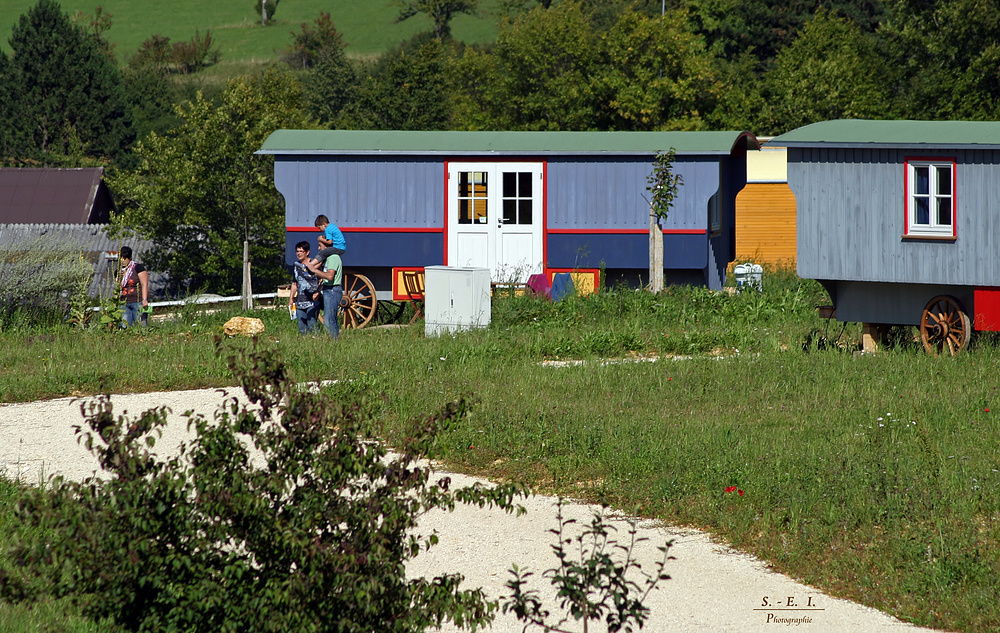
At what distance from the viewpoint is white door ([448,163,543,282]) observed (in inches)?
744

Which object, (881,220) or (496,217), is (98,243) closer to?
(496,217)

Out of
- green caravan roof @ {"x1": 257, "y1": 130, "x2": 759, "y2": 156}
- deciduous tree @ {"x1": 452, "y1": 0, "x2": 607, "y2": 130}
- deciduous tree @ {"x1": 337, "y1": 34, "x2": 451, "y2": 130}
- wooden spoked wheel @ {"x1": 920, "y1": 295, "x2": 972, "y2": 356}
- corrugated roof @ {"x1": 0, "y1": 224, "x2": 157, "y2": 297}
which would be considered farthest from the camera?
deciduous tree @ {"x1": 337, "y1": 34, "x2": 451, "y2": 130}

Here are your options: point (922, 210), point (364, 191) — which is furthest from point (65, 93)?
→ point (922, 210)

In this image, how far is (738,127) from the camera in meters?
40.4

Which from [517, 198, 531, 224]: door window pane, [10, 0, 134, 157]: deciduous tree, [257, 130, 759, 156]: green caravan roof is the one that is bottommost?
[517, 198, 531, 224]: door window pane

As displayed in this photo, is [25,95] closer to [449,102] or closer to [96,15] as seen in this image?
[449,102]

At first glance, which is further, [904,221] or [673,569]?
[904,221]

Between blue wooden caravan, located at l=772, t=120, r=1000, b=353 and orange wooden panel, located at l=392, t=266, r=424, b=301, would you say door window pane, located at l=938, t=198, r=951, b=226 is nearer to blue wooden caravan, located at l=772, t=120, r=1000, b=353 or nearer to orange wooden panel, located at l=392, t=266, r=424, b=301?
blue wooden caravan, located at l=772, t=120, r=1000, b=353

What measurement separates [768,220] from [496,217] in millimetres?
11141

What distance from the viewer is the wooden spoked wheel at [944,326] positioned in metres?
12.5

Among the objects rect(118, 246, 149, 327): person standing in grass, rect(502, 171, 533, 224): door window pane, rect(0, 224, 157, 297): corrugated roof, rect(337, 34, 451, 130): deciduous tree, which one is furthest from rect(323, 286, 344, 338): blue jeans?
rect(337, 34, 451, 130): deciduous tree

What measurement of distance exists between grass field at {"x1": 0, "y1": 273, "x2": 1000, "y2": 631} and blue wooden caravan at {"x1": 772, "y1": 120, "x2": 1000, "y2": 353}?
515 millimetres

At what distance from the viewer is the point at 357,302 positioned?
17422 millimetres

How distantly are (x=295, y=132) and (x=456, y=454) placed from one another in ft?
39.8
